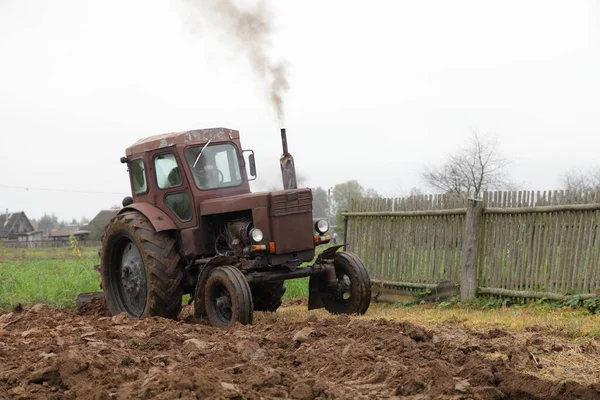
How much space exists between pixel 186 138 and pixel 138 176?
1.11 m

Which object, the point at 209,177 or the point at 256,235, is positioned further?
the point at 209,177

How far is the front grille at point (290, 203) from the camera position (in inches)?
361

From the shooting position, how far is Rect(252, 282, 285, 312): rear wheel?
10453 mm

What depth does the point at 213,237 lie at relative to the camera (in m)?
9.87

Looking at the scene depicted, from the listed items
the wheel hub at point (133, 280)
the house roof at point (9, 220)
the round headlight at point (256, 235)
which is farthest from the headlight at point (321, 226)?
the house roof at point (9, 220)

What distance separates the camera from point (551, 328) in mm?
8133

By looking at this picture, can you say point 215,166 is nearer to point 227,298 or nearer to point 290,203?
point 290,203

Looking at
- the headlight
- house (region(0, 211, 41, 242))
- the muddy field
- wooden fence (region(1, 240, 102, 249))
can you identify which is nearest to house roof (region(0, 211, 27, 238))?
house (region(0, 211, 41, 242))

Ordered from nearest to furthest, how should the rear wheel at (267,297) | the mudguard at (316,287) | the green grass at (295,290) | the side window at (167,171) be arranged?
the side window at (167,171)
the mudguard at (316,287)
the rear wheel at (267,297)
the green grass at (295,290)

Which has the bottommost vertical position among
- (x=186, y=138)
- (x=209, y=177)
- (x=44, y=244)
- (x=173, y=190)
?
(x=44, y=244)

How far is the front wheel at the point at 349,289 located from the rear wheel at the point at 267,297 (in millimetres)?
660

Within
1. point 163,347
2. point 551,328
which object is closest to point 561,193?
point 551,328

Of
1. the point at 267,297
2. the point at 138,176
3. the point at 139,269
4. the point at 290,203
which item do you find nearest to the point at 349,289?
the point at 267,297

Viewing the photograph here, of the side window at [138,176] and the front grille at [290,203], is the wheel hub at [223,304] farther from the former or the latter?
the side window at [138,176]
